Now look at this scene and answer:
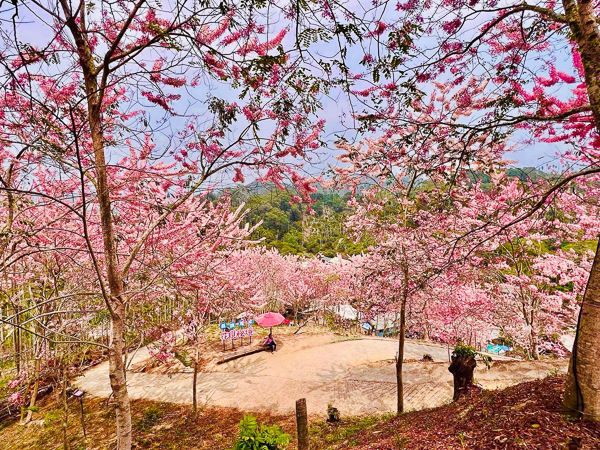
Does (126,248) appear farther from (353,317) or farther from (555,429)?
(353,317)

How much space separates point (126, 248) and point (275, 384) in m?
6.13

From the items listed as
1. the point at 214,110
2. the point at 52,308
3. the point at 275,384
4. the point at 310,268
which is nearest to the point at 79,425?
the point at 52,308

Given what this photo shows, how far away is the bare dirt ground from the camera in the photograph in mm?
7215

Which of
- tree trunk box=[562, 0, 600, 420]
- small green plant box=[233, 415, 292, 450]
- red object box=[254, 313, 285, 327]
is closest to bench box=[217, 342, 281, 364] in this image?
red object box=[254, 313, 285, 327]

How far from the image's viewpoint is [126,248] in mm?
5730

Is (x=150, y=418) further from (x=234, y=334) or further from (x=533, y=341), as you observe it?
(x=533, y=341)

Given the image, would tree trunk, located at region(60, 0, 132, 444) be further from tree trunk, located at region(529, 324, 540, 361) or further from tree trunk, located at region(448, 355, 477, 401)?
tree trunk, located at region(529, 324, 540, 361)

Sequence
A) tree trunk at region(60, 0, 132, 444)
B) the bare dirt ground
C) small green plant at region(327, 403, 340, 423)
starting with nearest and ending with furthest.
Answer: tree trunk at region(60, 0, 132, 444), small green plant at region(327, 403, 340, 423), the bare dirt ground

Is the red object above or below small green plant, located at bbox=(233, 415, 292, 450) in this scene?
below

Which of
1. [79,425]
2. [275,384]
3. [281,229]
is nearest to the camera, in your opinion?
[79,425]

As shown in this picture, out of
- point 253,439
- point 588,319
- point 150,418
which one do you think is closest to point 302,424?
point 253,439

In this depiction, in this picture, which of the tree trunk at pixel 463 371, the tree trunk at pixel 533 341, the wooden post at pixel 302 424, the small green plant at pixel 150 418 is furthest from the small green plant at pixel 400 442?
the tree trunk at pixel 533 341

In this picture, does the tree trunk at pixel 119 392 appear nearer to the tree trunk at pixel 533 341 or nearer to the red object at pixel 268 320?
the red object at pixel 268 320

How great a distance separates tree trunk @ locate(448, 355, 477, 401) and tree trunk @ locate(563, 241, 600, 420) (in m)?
2.58
